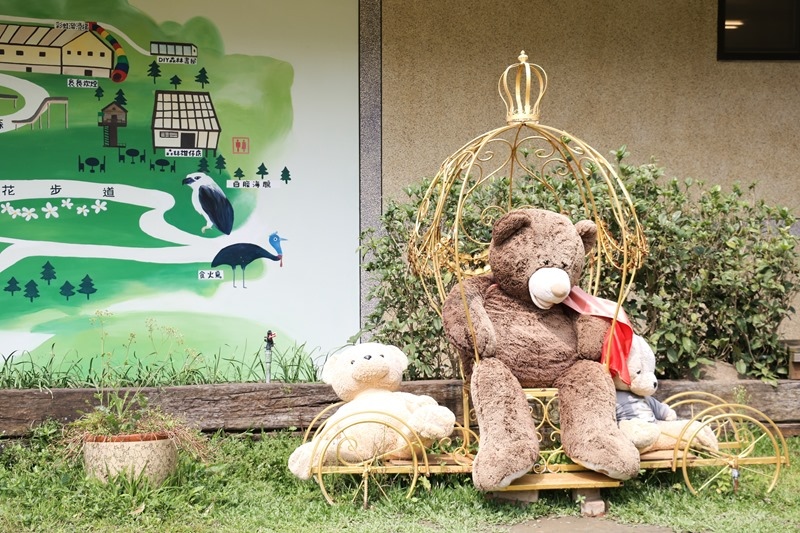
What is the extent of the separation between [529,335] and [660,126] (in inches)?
131

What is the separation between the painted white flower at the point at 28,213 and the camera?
669 centimetres

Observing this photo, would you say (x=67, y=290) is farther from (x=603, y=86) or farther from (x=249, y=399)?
(x=603, y=86)

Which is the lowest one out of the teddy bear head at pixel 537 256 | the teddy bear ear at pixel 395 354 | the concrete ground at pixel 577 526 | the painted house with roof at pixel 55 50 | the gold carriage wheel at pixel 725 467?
the concrete ground at pixel 577 526

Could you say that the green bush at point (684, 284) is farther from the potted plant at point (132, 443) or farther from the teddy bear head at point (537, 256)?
the potted plant at point (132, 443)

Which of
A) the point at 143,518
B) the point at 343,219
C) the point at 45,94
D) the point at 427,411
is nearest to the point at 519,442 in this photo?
the point at 427,411

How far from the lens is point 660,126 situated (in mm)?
7320

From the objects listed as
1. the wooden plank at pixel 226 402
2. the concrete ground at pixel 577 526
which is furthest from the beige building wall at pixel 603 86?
the concrete ground at pixel 577 526

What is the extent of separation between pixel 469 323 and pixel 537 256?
1.61 ft

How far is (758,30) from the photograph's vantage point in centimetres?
759

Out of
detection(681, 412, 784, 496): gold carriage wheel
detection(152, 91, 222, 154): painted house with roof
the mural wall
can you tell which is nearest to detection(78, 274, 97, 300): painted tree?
the mural wall

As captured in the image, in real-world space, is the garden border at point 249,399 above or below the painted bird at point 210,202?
below

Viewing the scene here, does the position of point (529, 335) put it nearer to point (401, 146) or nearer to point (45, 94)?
point (401, 146)

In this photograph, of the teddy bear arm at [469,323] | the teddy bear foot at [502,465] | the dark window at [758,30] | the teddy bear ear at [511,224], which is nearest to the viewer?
the teddy bear foot at [502,465]

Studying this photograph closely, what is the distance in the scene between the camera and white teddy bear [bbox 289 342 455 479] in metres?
4.54
